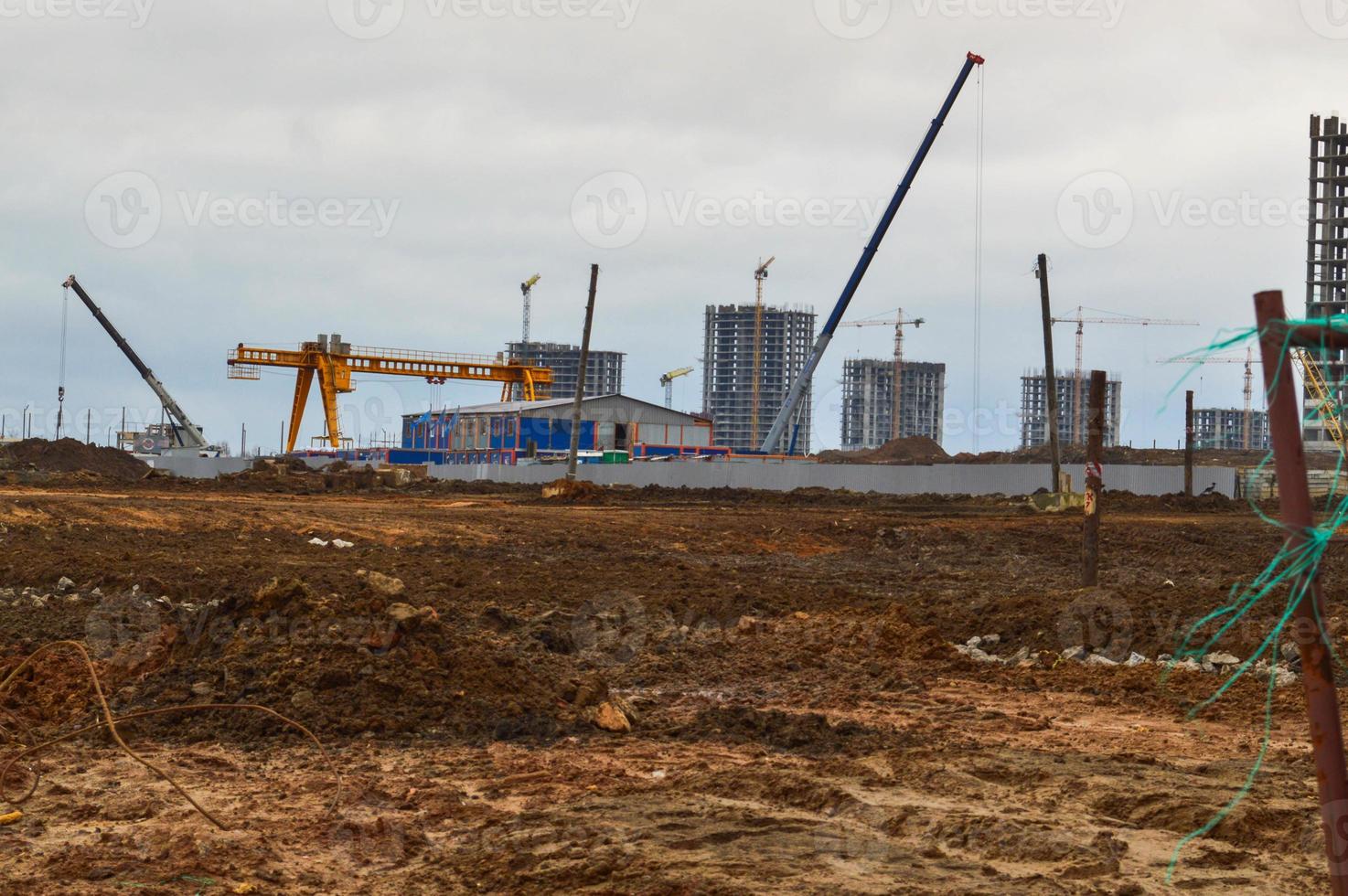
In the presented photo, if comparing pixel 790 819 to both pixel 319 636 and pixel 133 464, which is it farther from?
pixel 133 464

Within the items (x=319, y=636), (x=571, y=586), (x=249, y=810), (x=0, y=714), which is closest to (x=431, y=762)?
(x=249, y=810)

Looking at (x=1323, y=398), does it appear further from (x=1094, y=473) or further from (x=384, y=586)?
(x=1094, y=473)

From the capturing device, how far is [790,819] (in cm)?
651

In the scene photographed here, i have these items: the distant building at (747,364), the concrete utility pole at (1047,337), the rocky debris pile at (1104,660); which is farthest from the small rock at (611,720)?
the distant building at (747,364)

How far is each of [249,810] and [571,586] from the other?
965cm

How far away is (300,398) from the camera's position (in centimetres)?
6925

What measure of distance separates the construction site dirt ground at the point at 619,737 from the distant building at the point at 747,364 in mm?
144020

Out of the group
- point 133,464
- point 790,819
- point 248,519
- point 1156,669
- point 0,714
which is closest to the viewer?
point 790,819

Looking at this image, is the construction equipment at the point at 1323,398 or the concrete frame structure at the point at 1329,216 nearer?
the construction equipment at the point at 1323,398

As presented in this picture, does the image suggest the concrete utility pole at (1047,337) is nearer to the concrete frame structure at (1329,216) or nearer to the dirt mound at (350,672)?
the dirt mound at (350,672)

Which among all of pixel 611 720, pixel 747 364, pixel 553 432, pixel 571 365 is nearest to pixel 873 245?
pixel 553 432

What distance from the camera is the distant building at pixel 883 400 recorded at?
538 ft

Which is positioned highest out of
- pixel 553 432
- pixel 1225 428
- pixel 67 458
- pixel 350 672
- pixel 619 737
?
pixel 1225 428

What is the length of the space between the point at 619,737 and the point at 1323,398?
18.8ft
